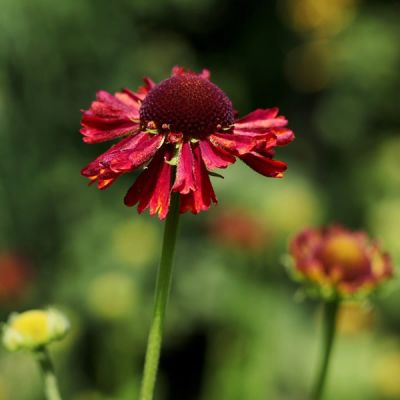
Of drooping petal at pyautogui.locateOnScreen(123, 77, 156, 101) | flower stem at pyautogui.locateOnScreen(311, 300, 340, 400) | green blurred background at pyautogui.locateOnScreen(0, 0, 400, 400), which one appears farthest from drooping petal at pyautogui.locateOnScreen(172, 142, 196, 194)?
green blurred background at pyautogui.locateOnScreen(0, 0, 400, 400)

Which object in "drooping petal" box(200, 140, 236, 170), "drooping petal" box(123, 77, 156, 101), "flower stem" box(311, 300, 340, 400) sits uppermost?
"drooping petal" box(123, 77, 156, 101)

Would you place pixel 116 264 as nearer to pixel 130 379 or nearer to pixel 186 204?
pixel 130 379

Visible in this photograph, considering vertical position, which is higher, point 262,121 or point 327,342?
point 262,121

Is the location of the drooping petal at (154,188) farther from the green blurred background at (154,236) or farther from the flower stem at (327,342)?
the green blurred background at (154,236)

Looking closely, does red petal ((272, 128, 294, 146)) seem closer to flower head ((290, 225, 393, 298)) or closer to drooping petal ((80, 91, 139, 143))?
Answer: drooping petal ((80, 91, 139, 143))

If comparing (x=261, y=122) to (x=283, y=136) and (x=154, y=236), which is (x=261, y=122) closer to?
(x=283, y=136)

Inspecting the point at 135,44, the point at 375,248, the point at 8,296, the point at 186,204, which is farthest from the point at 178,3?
the point at 186,204

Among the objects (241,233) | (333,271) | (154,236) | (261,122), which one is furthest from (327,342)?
(154,236)
